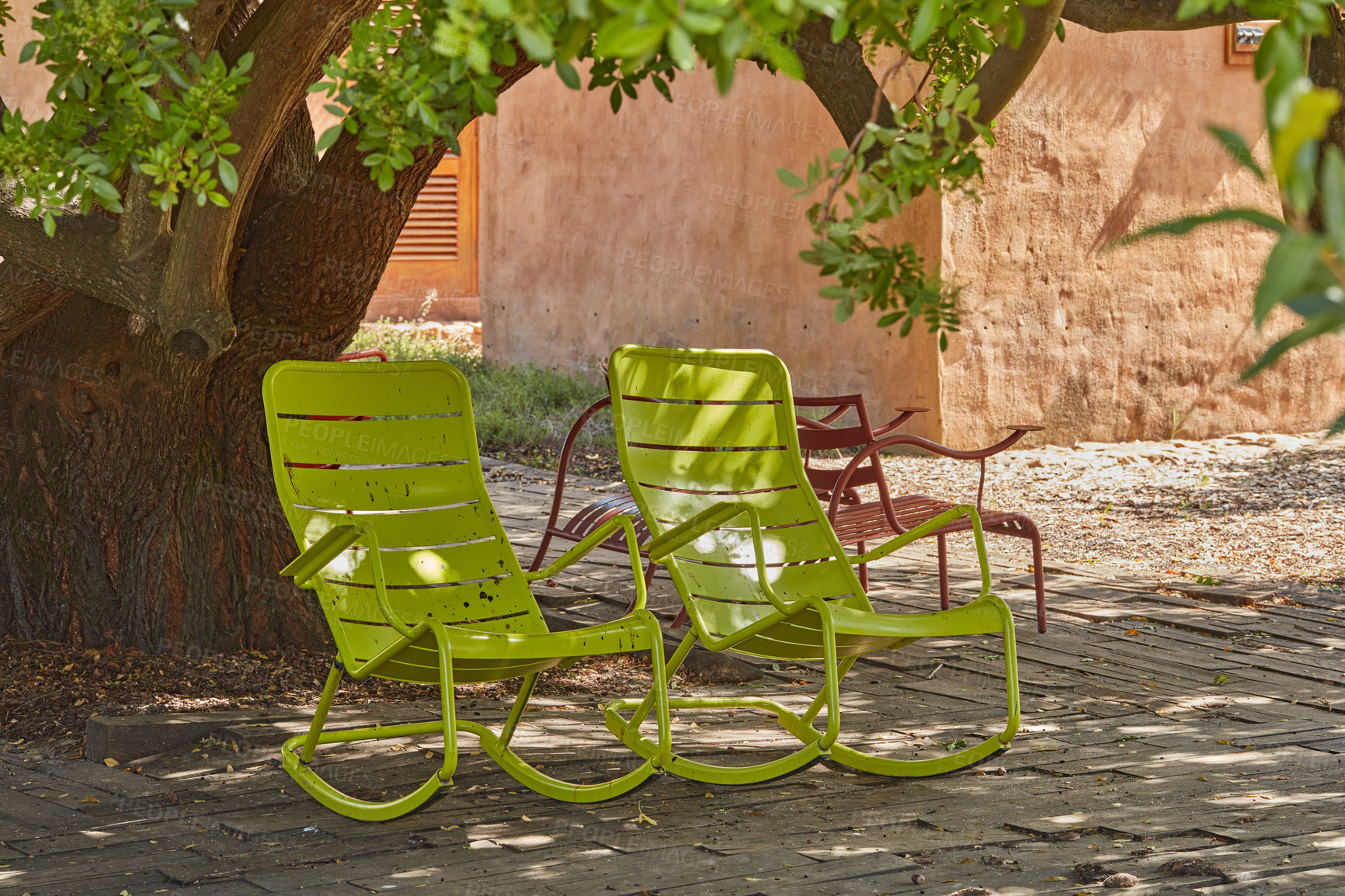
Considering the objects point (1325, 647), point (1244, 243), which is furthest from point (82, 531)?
point (1244, 243)

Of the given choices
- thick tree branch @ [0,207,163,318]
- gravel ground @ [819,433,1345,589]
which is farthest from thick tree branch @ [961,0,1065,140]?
gravel ground @ [819,433,1345,589]

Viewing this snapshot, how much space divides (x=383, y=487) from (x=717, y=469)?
1.05 meters

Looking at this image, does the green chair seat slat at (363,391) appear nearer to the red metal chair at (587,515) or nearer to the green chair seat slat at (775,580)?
the green chair seat slat at (775,580)

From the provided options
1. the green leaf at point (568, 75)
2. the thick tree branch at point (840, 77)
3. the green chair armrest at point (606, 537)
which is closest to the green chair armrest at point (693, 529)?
the green chair armrest at point (606, 537)

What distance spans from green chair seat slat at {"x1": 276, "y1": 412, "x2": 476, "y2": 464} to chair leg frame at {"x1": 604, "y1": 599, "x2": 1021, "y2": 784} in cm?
94

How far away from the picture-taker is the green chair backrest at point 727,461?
438cm

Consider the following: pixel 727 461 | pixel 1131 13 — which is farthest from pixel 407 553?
pixel 1131 13

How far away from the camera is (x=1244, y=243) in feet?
35.1

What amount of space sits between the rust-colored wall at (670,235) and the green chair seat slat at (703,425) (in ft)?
18.0

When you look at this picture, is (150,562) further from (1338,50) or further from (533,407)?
(533,407)

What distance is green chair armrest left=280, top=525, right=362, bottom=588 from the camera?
11.5ft

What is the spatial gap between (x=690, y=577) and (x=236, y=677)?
1585mm

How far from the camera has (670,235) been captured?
452 inches

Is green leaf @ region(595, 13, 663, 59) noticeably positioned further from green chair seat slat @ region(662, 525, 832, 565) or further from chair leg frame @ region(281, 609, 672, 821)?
green chair seat slat @ region(662, 525, 832, 565)
